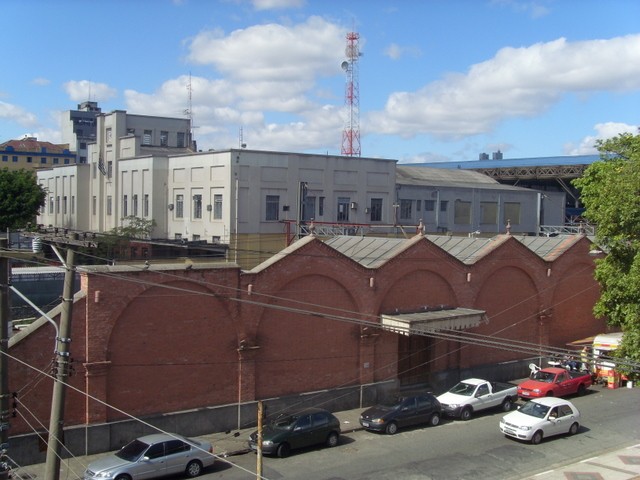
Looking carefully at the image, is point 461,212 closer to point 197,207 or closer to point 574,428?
point 197,207

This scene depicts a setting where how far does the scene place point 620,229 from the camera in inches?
833

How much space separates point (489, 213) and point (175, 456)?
4663 centimetres

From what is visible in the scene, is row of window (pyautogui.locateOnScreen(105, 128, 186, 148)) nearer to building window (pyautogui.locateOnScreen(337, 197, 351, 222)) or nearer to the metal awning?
building window (pyautogui.locateOnScreen(337, 197, 351, 222))

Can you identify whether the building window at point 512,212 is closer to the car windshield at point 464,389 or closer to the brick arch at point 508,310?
the brick arch at point 508,310

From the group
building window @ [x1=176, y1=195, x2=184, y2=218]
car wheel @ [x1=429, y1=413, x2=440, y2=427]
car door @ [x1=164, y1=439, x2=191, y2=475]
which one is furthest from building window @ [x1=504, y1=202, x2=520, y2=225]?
car door @ [x1=164, y1=439, x2=191, y2=475]

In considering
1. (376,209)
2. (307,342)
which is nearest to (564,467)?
(307,342)

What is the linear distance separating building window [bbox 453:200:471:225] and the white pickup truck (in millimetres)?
31907

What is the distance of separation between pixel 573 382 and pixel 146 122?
152 ft

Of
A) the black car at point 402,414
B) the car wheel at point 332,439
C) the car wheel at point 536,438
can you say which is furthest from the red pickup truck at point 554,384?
the car wheel at point 332,439

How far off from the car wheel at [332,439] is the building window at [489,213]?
4093 cm

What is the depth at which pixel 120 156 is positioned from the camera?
204 feet

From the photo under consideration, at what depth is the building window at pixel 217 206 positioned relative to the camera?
47.5m

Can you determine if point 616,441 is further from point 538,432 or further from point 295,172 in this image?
point 295,172

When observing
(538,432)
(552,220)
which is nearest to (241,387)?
(538,432)
